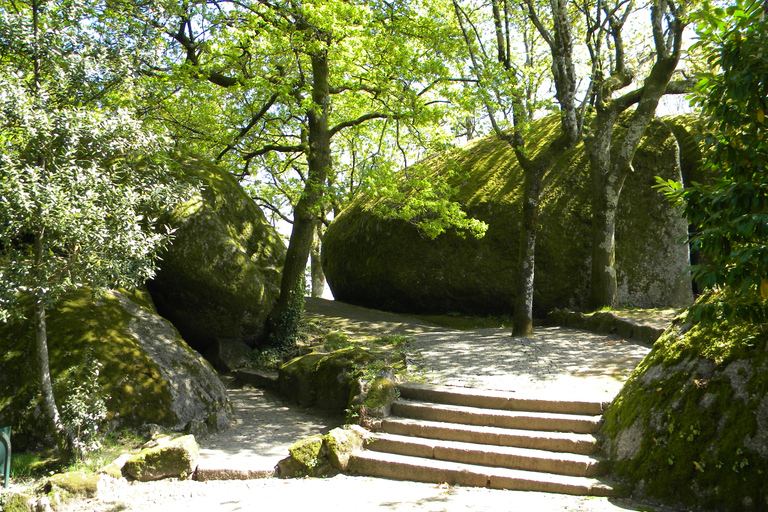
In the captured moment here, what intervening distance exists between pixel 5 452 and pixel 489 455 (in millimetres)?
5375

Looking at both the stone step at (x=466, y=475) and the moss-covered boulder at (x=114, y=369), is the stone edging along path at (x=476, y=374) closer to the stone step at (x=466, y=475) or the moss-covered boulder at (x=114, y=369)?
the moss-covered boulder at (x=114, y=369)

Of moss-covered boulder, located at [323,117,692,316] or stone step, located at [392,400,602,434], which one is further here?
moss-covered boulder, located at [323,117,692,316]

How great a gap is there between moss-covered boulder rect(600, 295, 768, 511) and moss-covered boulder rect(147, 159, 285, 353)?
24.2 feet

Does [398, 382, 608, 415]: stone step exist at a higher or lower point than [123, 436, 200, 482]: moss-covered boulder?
higher

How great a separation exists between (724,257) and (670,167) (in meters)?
12.2

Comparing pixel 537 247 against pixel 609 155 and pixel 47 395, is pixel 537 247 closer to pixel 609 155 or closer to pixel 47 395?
pixel 609 155

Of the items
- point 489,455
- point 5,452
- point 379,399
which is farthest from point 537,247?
point 5,452

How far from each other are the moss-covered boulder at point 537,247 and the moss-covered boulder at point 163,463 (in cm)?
890

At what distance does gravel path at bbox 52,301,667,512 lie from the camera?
5.73m

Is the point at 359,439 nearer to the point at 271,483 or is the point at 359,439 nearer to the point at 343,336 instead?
the point at 271,483

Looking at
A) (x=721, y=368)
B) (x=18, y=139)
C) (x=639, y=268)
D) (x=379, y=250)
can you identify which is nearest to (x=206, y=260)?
(x=18, y=139)

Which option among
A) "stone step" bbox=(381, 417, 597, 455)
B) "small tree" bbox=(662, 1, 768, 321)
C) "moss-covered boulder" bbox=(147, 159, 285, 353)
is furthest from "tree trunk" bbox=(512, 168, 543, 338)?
"small tree" bbox=(662, 1, 768, 321)

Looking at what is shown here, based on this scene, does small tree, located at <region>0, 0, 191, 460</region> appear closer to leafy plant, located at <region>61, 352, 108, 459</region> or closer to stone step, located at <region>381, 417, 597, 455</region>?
leafy plant, located at <region>61, 352, 108, 459</region>

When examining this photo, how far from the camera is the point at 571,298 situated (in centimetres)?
1441
